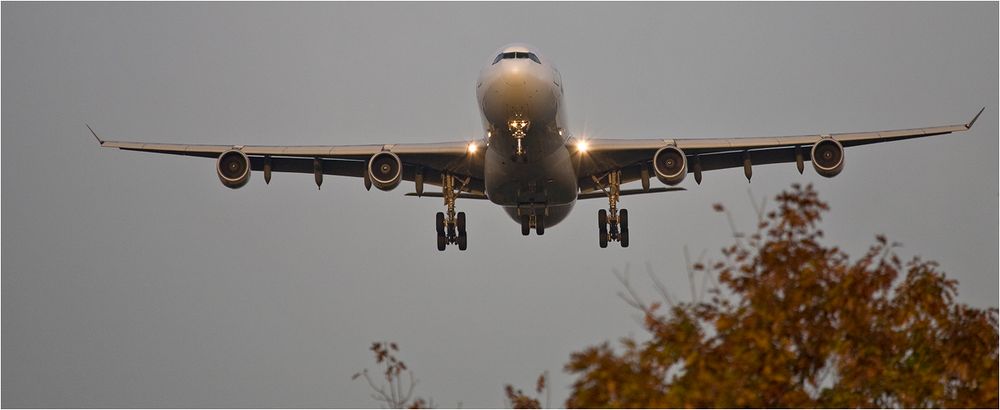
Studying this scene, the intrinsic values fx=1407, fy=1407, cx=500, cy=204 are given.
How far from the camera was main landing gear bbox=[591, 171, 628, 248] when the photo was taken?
4191cm

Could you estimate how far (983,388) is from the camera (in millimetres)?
15680

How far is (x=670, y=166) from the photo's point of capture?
39500mm

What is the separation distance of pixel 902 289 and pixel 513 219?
29007 mm

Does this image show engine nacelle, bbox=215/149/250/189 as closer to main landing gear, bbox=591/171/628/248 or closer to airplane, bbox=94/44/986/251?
airplane, bbox=94/44/986/251

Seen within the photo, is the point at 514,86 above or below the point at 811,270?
above

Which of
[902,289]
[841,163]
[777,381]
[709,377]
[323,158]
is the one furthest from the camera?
[323,158]

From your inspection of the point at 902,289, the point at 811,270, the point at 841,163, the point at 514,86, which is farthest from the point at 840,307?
the point at 841,163

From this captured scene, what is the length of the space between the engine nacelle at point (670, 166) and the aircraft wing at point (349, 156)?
16.8 ft

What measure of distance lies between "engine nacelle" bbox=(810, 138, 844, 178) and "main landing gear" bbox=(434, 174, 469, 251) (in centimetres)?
1028

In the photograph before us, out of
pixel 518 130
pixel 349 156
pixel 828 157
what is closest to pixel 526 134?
pixel 518 130

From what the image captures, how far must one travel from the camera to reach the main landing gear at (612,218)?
4191cm

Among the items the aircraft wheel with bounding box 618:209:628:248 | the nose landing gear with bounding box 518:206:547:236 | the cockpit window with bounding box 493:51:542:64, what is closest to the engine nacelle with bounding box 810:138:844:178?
the aircraft wheel with bounding box 618:209:628:248

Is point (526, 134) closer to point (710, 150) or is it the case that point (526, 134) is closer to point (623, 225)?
point (710, 150)

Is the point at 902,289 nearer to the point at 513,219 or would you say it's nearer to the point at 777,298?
the point at 777,298
